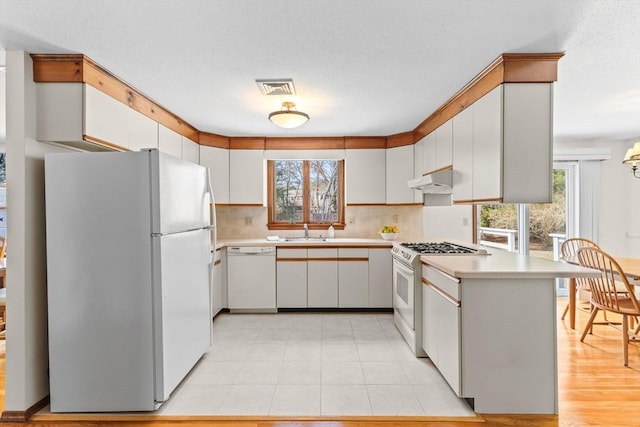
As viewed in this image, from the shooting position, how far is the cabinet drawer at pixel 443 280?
6.94 feet

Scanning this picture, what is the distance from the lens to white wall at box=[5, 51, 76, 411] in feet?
6.68

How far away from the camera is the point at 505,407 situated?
204 cm

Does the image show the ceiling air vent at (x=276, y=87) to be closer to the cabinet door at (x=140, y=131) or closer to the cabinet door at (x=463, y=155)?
the cabinet door at (x=140, y=131)

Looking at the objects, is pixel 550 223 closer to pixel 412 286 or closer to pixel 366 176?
pixel 366 176

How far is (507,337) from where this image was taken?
2.04 metres

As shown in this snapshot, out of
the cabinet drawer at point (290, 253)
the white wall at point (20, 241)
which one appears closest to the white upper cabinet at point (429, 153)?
the cabinet drawer at point (290, 253)

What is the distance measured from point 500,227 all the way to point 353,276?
2176mm

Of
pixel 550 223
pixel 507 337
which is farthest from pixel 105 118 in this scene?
pixel 550 223

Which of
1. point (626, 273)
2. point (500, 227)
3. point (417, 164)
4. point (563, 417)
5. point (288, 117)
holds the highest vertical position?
point (288, 117)

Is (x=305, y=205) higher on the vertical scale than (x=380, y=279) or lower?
higher

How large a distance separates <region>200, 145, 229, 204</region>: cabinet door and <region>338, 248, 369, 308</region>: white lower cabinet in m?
1.63

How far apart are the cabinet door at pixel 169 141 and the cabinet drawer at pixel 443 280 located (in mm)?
2584

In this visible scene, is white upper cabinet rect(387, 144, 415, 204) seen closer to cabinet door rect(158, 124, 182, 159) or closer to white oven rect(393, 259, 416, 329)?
white oven rect(393, 259, 416, 329)

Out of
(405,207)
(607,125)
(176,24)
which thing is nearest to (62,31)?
(176,24)
